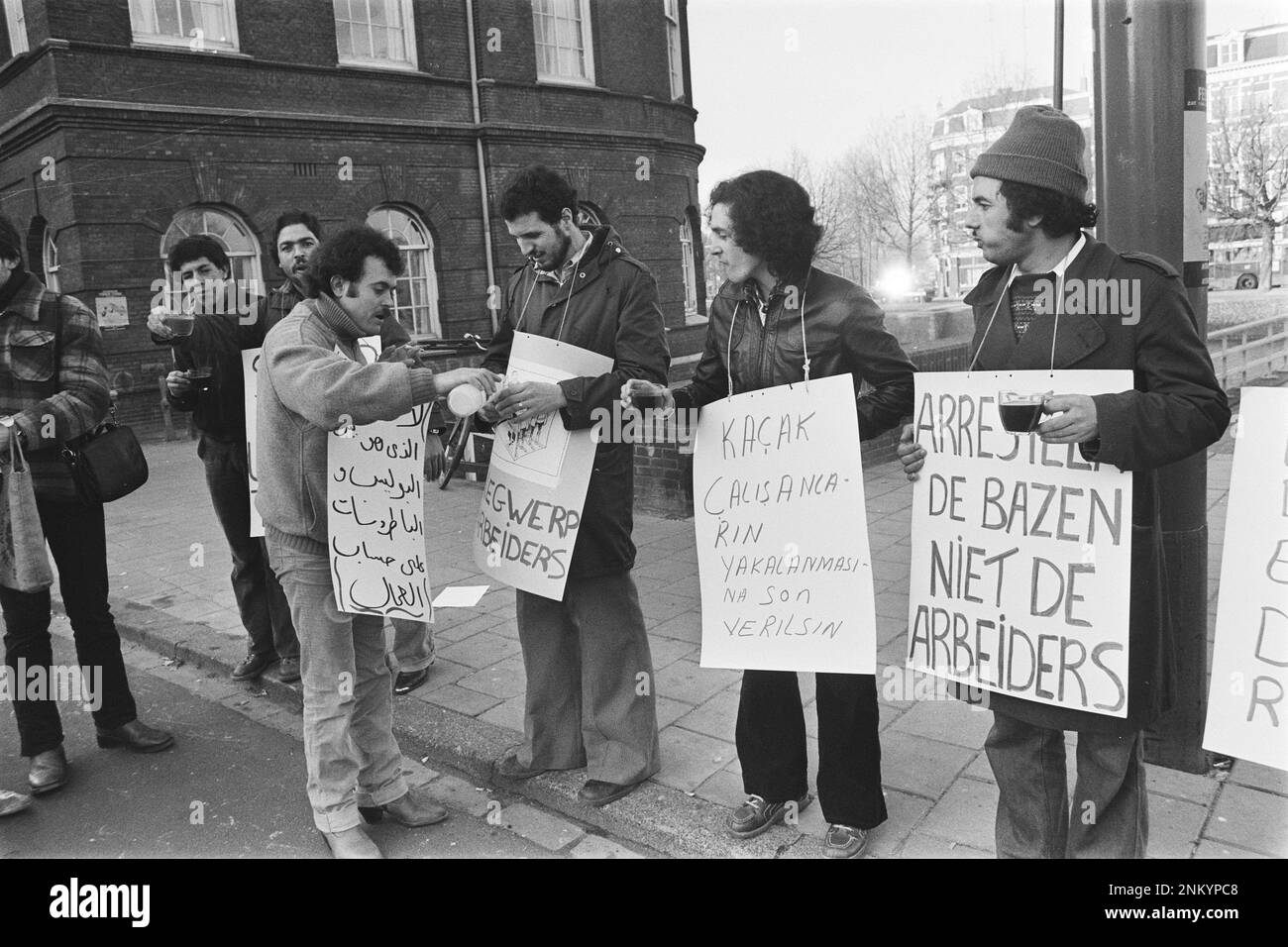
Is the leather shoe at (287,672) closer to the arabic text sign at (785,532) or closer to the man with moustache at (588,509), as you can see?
the man with moustache at (588,509)

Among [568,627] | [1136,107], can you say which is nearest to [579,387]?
[568,627]

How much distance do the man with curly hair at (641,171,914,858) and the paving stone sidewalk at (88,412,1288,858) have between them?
6.8 inches

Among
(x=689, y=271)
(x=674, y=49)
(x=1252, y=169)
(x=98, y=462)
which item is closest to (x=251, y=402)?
(x=98, y=462)

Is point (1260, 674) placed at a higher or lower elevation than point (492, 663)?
higher

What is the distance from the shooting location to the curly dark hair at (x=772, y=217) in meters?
2.77

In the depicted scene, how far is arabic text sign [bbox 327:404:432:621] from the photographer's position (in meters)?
3.13

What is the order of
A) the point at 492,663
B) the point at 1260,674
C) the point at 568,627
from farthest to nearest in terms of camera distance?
the point at 492,663
the point at 568,627
the point at 1260,674

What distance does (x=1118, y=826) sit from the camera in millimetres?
2424

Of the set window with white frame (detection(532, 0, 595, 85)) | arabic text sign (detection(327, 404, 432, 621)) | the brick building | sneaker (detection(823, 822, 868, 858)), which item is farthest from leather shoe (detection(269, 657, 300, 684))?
window with white frame (detection(532, 0, 595, 85))

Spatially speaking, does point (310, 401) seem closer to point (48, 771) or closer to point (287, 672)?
point (48, 771)

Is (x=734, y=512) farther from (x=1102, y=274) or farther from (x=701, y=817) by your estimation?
(x=1102, y=274)

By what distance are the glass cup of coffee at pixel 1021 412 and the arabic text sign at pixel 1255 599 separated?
0.47m

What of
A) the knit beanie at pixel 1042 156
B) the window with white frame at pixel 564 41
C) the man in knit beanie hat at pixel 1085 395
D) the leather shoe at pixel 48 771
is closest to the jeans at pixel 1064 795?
the man in knit beanie hat at pixel 1085 395

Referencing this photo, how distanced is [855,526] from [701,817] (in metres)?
1.16
